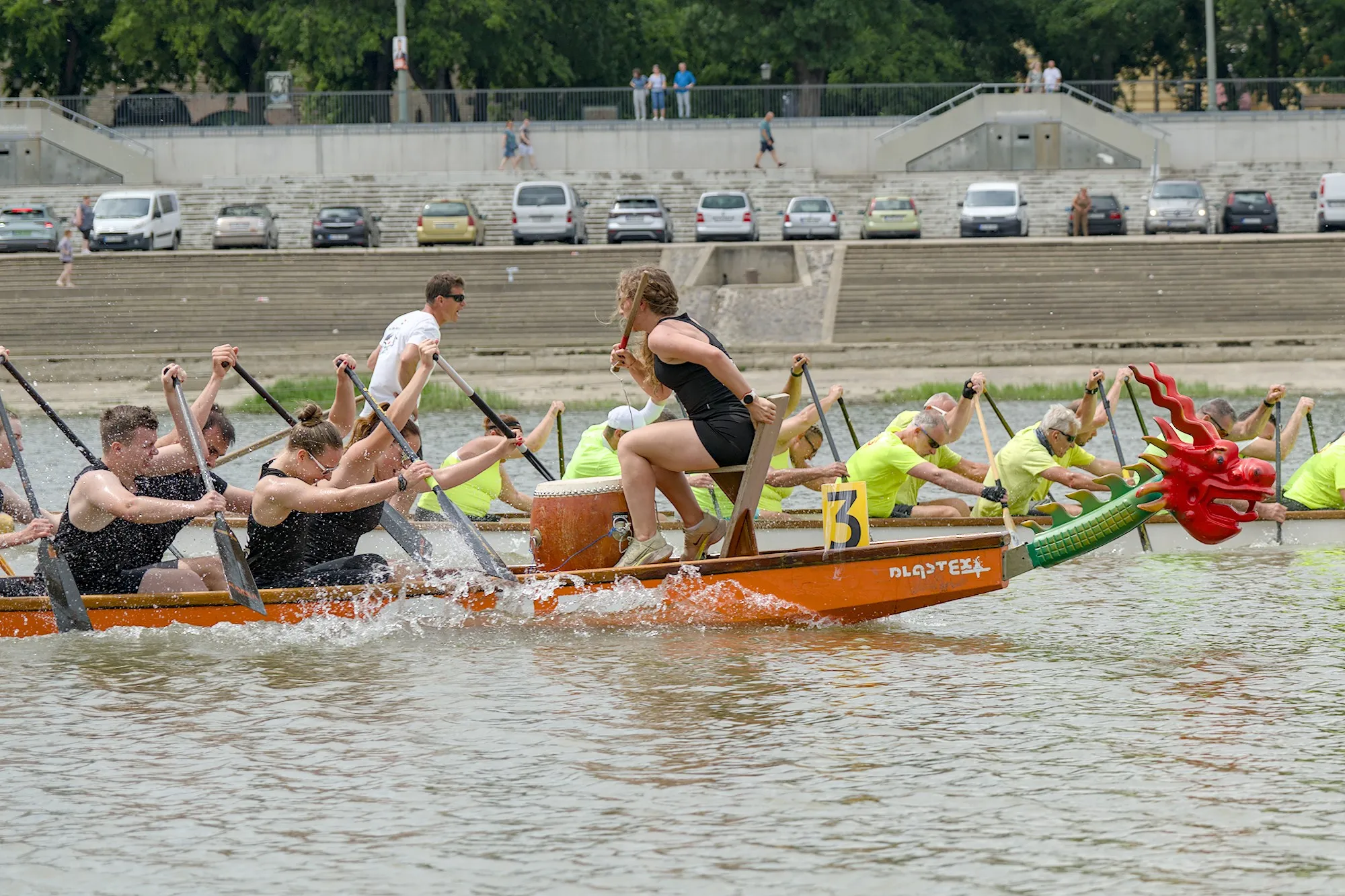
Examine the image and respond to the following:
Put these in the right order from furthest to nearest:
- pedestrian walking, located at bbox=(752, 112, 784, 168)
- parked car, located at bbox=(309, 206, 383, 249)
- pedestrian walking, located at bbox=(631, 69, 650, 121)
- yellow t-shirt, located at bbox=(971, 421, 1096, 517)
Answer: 1. pedestrian walking, located at bbox=(631, 69, 650, 121)
2. pedestrian walking, located at bbox=(752, 112, 784, 168)
3. parked car, located at bbox=(309, 206, 383, 249)
4. yellow t-shirt, located at bbox=(971, 421, 1096, 517)

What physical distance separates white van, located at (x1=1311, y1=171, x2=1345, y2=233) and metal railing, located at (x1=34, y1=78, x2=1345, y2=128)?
10.5 metres

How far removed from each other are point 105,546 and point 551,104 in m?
44.6

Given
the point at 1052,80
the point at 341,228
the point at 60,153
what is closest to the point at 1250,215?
the point at 1052,80

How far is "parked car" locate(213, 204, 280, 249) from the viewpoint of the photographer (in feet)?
143

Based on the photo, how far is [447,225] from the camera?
43.2m

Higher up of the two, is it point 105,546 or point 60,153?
point 60,153

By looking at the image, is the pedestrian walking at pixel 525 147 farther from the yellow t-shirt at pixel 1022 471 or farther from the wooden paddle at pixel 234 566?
the wooden paddle at pixel 234 566

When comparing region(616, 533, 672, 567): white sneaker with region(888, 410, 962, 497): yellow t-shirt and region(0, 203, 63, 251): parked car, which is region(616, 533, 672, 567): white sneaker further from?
region(0, 203, 63, 251): parked car

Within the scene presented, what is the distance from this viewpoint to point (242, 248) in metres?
43.9

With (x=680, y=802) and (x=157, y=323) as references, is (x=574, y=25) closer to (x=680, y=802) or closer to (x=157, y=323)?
(x=157, y=323)

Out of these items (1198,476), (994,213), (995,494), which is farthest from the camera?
(994,213)

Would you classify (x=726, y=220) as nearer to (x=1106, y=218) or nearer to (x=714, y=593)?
(x=1106, y=218)

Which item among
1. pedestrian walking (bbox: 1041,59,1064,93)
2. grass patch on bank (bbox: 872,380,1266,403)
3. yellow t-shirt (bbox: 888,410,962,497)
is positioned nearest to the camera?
yellow t-shirt (bbox: 888,410,962,497)

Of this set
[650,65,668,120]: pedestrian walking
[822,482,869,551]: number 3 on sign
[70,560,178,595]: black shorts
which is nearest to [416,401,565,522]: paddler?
[70,560,178,595]: black shorts
